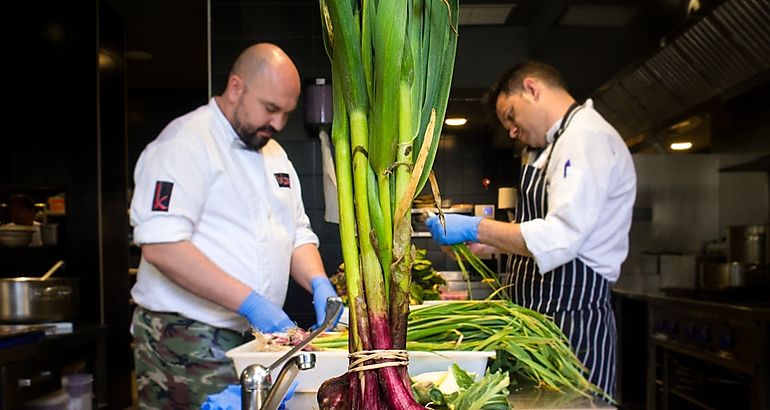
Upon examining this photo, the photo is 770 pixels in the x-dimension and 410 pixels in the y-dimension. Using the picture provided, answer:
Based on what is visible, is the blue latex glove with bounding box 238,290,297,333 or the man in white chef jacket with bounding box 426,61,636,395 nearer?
the blue latex glove with bounding box 238,290,297,333

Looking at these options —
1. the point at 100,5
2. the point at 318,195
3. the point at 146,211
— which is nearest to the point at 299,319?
the point at 318,195

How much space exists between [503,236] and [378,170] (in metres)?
1.31

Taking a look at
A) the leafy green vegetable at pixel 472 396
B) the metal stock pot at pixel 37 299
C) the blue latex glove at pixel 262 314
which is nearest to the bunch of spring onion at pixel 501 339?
the leafy green vegetable at pixel 472 396

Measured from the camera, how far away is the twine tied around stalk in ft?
1.85

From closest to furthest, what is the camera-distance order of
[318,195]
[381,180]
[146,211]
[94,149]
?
[381,180]
[146,211]
[318,195]
[94,149]

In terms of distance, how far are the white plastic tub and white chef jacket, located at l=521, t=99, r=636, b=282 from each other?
76 cm

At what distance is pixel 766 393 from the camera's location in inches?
103

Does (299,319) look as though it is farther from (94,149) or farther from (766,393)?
(94,149)

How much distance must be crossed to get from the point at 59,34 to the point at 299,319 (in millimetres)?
3216

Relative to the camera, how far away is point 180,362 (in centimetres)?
183

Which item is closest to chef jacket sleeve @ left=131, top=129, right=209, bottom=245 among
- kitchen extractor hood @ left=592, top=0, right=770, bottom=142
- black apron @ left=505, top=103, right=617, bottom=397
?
black apron @ left=505, top=103, right=617, bottom=397

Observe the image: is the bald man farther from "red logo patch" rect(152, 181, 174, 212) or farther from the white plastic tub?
the white plastic tub

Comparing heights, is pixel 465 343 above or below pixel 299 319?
above

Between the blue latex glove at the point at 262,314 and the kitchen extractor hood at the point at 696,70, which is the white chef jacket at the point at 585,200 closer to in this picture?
the blue latex glove at the point at 262,314
